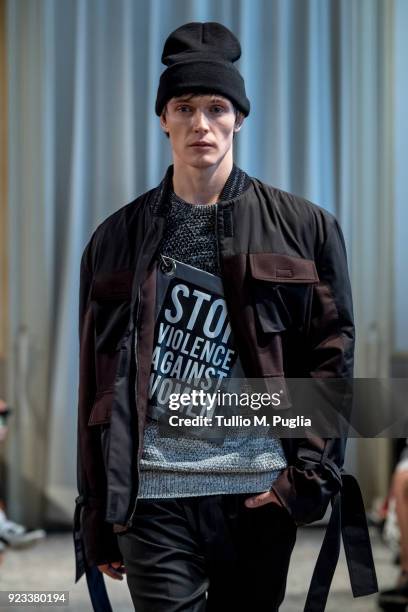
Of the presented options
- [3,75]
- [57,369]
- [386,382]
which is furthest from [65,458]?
[386,382]

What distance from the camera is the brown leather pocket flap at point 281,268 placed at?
1.35 metres

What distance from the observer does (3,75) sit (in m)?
3.38

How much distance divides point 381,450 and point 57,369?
42.9 inches

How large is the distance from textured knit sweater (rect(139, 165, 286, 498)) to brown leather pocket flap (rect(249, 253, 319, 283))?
0.17 feet

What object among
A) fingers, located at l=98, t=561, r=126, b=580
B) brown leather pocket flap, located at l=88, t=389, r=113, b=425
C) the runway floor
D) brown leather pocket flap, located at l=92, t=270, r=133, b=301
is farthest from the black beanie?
the runway floor

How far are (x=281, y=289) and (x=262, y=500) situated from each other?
0.28 meters

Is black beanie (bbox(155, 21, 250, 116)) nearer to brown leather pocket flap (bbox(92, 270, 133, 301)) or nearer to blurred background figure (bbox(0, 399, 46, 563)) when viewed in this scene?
brown leather pocket flap (bbox(92, 270, 133, 301))

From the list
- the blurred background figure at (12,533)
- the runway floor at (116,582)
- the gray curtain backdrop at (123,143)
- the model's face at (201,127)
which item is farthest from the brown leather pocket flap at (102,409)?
the gray curtain backdrop at (123,143)

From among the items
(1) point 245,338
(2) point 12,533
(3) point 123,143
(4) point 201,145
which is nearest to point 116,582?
(2) point 12,533

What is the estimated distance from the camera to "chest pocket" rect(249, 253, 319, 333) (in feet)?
4.42

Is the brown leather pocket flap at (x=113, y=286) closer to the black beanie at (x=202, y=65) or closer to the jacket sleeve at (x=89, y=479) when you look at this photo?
the jacket sleeve at (x=89, y=479)

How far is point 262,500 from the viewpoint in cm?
133

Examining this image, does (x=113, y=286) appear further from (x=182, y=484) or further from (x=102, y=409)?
(x=182, y=484)

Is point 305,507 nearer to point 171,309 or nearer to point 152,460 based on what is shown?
point 152,460
